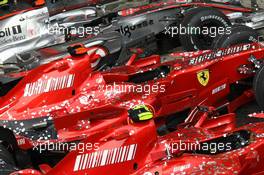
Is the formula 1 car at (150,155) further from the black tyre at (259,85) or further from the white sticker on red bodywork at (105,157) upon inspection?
the black tyre at (259,85)

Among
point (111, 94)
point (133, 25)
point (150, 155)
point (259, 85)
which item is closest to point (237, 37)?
point (259, 85)

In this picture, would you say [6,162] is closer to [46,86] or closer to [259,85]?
[46,86]

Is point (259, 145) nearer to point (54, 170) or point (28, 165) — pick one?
point (54, 170)

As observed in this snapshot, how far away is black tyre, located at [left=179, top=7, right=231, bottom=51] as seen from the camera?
8.43 meters

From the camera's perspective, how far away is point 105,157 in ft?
17.7

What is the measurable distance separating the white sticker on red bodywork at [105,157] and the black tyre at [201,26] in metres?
3.47

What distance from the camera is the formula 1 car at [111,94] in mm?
6289

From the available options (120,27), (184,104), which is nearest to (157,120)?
(184,104)

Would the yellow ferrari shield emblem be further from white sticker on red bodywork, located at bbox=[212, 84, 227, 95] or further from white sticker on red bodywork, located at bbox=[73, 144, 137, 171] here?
white sticker on red bodywork, located at bbox=[73, 144, 137, 171]

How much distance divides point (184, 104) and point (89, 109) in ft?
3.98

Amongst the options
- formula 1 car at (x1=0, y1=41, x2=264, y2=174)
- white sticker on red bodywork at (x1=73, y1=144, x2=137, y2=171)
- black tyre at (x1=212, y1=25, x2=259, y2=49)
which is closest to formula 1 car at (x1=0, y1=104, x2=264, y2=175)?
white sticker on red bodywork at (x1=73, y1=144, x2=137, y2=171)

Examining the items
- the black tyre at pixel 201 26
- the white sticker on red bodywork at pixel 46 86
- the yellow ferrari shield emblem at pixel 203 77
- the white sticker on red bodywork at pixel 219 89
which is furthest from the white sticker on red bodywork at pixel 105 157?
the black tyre at pixel 201 26

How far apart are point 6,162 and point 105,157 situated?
3.27 feet

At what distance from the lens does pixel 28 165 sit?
6.54 metres
